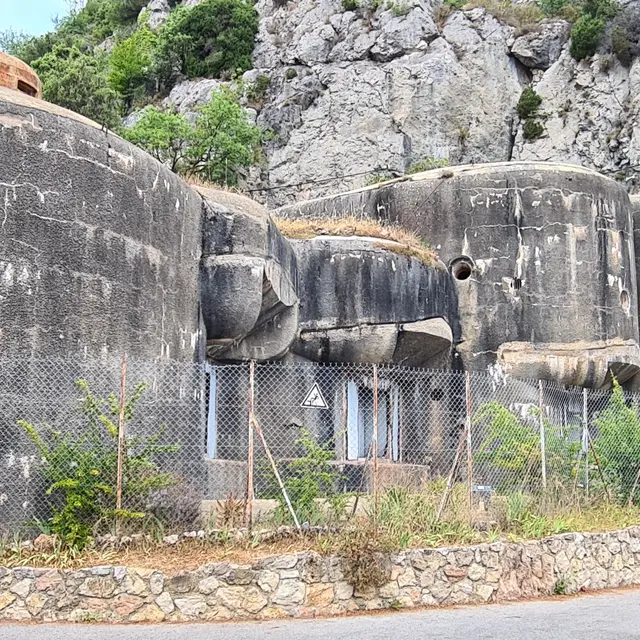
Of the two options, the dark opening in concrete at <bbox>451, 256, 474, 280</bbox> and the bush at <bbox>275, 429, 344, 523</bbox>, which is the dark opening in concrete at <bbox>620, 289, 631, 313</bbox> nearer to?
the dark opening in concrete at <bbox>451, 256, 474, 280</bbox>

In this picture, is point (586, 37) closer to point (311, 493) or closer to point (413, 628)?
point (311, 493)

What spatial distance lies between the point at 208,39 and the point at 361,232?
24888mm

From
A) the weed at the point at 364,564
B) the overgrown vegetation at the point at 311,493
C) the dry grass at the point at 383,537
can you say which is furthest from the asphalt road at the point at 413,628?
the overgrown vegetation at the point at 311,493

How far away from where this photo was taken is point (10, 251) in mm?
10250

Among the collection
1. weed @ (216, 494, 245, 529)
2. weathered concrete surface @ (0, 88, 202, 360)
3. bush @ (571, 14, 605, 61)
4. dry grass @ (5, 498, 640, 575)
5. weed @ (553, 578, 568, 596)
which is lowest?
weed @ (553, 578, 568, 596)

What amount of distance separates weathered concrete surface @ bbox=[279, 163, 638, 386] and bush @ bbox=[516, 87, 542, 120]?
15836 millimetres

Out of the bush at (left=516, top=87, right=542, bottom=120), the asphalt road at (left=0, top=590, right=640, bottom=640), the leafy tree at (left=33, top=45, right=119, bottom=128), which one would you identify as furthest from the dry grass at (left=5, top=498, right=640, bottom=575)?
the bush at (left=516, top=87, right=542, bottom=120)

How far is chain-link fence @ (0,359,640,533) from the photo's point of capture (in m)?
9.60

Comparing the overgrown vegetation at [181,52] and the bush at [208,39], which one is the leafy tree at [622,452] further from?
the bush at [208,39]

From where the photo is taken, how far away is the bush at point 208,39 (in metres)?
38.8

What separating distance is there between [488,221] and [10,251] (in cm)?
1191

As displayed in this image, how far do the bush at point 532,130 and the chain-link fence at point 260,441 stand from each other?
61.1 ft

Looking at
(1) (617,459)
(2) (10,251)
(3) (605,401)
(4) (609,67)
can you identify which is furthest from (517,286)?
(4) (609,67)

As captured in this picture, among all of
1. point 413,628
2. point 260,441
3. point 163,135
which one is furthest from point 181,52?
point 413,628
